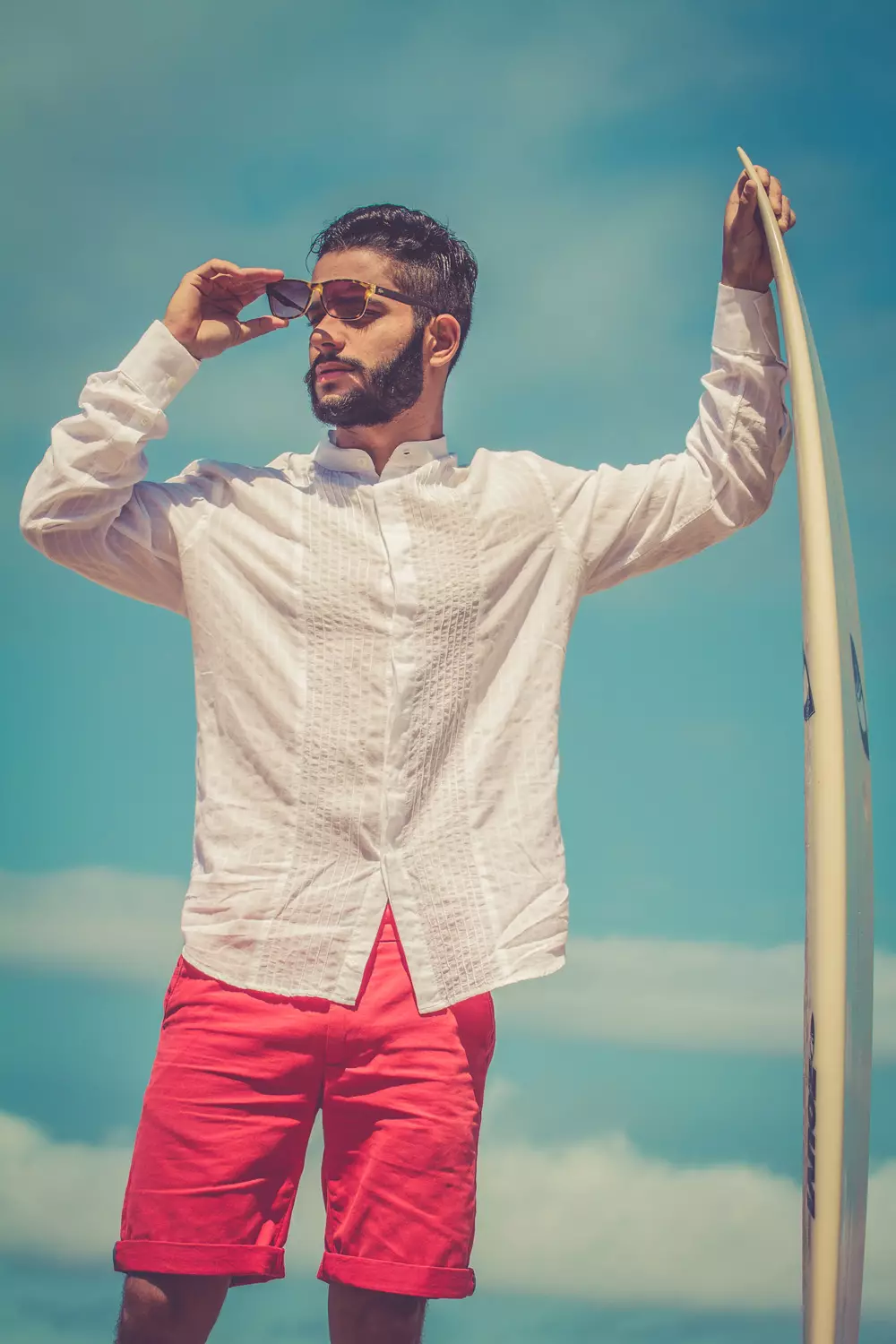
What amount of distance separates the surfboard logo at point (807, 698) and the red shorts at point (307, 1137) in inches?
27.4

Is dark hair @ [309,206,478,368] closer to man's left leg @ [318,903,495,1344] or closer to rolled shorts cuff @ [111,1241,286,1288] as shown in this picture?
man's left leg @ [318,903,495,1344]

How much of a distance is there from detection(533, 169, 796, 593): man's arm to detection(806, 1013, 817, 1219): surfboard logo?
92cm

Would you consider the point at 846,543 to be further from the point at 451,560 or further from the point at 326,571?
the point at 326,571

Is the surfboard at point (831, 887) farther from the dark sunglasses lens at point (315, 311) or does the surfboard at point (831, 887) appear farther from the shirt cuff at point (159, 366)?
the shirt cuff at point (159, 366)

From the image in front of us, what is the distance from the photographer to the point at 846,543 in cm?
240

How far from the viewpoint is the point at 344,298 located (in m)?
2.63

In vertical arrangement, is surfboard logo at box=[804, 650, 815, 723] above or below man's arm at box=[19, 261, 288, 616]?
below

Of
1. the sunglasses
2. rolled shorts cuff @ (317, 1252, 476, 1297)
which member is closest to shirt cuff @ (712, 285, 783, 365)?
the sunglasses

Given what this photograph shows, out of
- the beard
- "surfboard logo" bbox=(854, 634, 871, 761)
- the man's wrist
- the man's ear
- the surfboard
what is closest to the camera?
the surfboard

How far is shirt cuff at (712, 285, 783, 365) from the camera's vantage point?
257 cm

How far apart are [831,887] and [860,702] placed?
418 millimetres

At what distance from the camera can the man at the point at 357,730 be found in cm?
223

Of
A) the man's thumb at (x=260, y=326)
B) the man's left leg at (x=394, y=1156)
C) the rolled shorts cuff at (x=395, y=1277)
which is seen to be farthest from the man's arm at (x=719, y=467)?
the rolled shorts cuff at (x=395, y=1277)

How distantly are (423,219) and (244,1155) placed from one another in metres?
1.70
